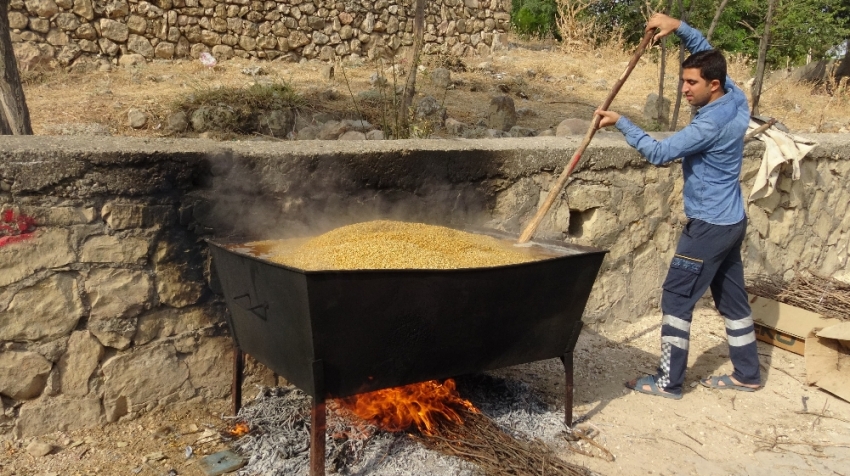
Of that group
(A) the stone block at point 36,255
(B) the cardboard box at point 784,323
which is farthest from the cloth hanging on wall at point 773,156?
(A) the stone block at point 36,255

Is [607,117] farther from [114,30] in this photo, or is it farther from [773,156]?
→ [114,30]

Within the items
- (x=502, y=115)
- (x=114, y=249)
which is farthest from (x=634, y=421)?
(x=502, y=115)

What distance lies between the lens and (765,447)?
3449mm

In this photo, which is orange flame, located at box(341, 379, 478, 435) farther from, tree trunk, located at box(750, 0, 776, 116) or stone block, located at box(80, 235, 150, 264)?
tree trunk, located at box(750, 0, 776, 116)

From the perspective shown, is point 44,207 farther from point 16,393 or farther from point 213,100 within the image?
point 213,100

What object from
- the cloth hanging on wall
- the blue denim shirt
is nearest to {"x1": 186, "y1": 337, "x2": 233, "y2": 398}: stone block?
the blue denim shirt

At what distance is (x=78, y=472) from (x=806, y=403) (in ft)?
12.6

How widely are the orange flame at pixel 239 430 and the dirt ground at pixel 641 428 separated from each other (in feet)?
0.18

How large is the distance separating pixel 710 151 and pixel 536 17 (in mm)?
17591

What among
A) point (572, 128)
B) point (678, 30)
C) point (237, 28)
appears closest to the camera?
point (678, 30)

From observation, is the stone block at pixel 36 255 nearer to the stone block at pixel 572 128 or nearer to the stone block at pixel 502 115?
the stone block at pixel 572 128

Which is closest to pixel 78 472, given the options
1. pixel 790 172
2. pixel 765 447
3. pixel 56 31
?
pixel 765 447

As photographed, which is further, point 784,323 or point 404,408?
point 784,323

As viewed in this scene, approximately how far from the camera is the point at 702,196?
3689 millimetres
